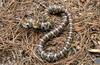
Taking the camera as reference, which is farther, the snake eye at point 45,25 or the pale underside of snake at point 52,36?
the snake eye at point 45,25

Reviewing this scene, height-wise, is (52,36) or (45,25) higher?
(45,25)

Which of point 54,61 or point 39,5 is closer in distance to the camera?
point 54,61

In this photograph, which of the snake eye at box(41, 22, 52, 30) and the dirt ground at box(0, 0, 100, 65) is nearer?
the dirt ground at box(0, 0, 100, 65)

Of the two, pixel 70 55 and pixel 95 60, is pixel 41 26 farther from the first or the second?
pixel 95 60

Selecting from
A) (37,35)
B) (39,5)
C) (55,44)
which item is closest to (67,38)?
(55,44)
